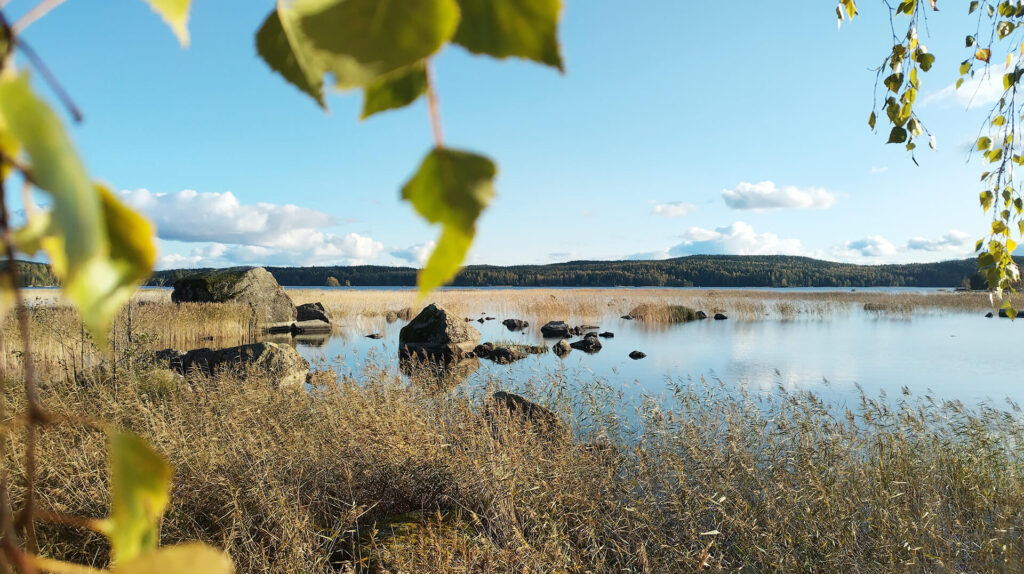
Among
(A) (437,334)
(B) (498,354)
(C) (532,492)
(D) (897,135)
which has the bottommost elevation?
(B) (498,354)

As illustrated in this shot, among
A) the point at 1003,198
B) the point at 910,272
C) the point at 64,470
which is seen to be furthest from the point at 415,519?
the point at 910,272

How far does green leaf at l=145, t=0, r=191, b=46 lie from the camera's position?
Answer: 0.24 metres

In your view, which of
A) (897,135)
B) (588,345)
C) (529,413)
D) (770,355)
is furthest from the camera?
(588,345)

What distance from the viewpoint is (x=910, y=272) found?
60.9m

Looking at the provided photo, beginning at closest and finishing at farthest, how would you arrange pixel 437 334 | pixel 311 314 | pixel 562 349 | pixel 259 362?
pixel 259 362, pixel 437 334, pixel 562 349, pixel 311 314

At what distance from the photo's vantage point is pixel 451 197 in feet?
0.78

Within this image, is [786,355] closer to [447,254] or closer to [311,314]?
[311,314]

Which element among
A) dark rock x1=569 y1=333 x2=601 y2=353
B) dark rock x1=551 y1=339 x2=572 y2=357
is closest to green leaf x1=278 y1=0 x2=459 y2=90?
dark rock x1=551 y1=339 x2=572 y2=357

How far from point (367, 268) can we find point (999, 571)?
55316 millimetres

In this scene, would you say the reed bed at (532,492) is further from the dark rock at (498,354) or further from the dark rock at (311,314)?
the dark rock at (311,314)

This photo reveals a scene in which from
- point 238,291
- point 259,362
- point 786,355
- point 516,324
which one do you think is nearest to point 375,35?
point 259,362

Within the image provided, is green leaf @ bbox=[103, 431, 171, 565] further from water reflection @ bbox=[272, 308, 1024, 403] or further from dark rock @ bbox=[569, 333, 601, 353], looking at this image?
dark rock @ bbox=[569, 333, 601, 353]

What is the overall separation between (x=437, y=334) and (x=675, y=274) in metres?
51.1

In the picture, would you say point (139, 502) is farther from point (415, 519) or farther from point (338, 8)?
→ point (415, 519)
